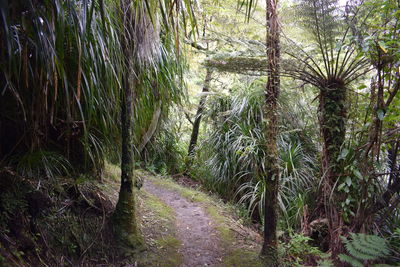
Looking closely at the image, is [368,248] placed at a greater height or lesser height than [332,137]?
lesser

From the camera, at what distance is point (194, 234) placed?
351 centimetres

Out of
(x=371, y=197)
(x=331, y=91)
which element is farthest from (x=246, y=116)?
(x=371, y=197)

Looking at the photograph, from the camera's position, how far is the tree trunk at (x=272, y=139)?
275 cm

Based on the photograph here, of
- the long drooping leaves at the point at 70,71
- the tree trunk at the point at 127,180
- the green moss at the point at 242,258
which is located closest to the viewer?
the long drooping leaves at the point at 70,71

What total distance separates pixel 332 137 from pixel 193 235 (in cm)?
219

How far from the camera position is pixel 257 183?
459cm

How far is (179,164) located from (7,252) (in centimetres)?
555

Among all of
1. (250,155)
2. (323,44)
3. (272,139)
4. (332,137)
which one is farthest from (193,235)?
(323,44)

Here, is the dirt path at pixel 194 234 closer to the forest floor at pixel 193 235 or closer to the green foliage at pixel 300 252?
the forest floor at pixel 193 235

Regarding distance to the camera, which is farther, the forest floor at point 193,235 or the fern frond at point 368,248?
the forest floor at point 193,235

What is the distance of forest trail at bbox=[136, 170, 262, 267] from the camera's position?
294 cm

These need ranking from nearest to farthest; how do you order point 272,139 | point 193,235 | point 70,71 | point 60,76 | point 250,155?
1. point 60,76
2. point 70,71
3. point 272,139
4. point 193,235
5. point 250,155

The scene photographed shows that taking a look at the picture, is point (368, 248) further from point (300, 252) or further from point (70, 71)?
point (70, 71)

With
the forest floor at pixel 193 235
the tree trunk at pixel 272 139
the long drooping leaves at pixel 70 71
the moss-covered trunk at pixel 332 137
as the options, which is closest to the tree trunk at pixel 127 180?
the long drooping leaves at pixel 70 71
